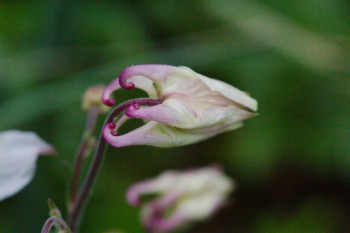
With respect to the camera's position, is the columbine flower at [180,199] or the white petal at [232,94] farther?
the columbine flower at [180,199]

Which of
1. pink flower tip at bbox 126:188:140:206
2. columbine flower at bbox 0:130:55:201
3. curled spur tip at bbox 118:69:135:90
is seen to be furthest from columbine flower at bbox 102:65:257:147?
pink flower tip at bbox 126:188:140:206

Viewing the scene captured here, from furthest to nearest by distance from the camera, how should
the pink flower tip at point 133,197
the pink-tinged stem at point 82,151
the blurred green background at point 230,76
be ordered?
the blurred green background at point 230,76 < the pink flower tip at point 133,197 < the pink-tinged stem at point 82,151

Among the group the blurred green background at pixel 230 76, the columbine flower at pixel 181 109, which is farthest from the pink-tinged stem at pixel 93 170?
the blurred green background at pixel 230 76

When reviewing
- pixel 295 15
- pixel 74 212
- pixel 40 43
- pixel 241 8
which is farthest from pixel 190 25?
pixel 74 212

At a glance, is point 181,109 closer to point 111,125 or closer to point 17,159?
point 111,125

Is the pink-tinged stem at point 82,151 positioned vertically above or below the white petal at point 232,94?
below

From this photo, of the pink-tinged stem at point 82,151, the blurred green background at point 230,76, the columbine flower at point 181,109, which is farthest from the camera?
the blurred green background at point 230,76

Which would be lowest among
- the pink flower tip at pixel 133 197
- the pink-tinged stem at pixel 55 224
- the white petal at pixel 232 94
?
the pink flower tip at pixel 133 197

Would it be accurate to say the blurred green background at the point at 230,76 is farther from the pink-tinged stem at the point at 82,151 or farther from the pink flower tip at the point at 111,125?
the pink flower tip at the point at 111,125
